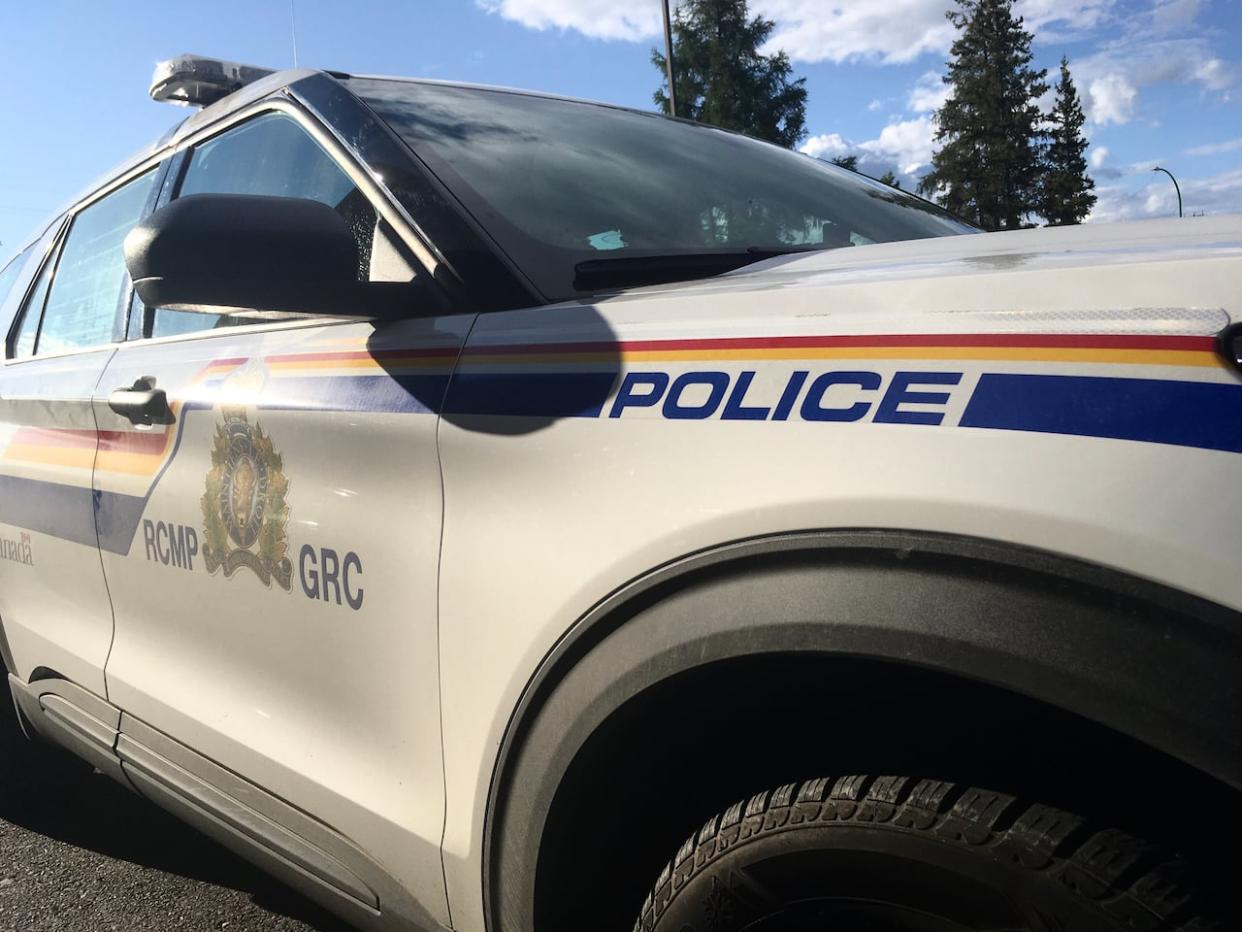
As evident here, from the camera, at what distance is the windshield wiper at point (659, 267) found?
1.56m

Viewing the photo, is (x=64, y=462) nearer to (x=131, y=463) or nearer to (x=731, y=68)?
(x=131, y=463)

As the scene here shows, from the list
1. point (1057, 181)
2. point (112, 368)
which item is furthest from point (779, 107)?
point (112, 368)

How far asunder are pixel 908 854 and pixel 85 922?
2183 mm

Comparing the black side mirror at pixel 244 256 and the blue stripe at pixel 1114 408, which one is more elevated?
the blue stripe at pixel 1114 408

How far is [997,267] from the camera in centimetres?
106

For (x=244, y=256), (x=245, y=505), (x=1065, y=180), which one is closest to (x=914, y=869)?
(x=244, y=256)

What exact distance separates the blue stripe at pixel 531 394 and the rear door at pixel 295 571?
5 centimetres

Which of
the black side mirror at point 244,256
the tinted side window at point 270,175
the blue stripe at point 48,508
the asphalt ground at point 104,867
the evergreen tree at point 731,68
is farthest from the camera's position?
the evergreen tree at point 731,68

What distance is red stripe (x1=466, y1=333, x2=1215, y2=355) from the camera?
2.81 ft

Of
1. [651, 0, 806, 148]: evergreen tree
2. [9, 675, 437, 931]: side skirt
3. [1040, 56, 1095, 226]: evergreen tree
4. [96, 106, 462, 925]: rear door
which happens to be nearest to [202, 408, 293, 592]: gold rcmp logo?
[96, 106, 462, 925]: rear door

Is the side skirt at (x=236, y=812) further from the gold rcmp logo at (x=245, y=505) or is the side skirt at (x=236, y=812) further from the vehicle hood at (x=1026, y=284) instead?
the vehicle hood at (x=1026, y=284)

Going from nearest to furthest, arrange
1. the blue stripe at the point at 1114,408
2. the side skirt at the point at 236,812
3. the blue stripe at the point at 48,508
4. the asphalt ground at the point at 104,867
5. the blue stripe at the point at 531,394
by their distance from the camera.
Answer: the blue stripe at the point at 1114,408 → the blue stripe at the point at 531,394 → the side skirt at the point at 236,812 → the blue stripe at the point at 48,508 → the asphalt ground at the point at 104,867

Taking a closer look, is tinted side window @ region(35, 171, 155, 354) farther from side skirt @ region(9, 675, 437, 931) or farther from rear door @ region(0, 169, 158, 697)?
side skirt @ region(9, 675, 437, 931)

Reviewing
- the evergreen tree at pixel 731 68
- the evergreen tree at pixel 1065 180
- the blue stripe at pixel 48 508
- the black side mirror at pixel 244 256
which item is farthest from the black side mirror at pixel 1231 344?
the evergreen tree at pixel 1065 180
